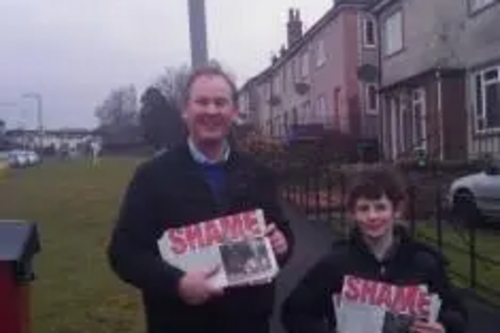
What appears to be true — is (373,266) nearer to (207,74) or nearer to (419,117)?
(207,74)

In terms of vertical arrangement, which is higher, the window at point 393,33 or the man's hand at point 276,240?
the window at point 393,33

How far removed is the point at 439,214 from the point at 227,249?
791 centimetres

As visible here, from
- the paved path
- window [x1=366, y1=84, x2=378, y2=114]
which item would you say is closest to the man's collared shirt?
the paved path

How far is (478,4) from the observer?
2902 cm

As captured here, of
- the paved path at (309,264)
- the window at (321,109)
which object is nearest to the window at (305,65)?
the window at (321,109)

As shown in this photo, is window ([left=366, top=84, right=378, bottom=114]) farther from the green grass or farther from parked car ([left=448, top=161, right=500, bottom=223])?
the green grass

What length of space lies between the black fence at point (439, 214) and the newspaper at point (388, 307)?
0.49 m

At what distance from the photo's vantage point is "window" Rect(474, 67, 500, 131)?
91.9ft

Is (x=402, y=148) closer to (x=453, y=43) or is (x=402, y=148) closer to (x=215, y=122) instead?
(x=453, y=43)

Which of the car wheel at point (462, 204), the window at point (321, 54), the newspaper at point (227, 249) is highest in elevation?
the window at point (321, 54)

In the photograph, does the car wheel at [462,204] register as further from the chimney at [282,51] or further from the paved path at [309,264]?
the chimney at [282,51]

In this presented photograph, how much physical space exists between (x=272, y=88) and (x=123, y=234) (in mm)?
71196

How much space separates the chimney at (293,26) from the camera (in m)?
68.2

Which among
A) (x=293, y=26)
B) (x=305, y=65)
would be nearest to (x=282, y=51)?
(x=293, y=26)
